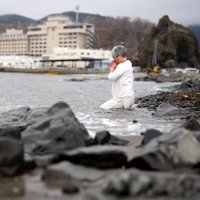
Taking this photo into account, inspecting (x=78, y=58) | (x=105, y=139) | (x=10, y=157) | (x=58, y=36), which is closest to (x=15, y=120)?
(x=105, y=139)

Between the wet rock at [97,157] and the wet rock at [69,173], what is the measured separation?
0.12 meters

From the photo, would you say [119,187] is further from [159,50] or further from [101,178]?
[159,50]

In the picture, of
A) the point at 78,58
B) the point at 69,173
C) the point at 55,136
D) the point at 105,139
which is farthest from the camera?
the point at 78,58

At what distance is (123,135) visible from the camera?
7.05m

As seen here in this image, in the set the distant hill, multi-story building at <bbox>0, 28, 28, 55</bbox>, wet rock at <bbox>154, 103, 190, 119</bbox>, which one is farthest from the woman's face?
multi-story building at <bbox>0, 28, 28, 55</bbox>

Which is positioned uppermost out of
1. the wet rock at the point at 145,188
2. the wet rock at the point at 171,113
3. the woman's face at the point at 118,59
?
the woman's face at the point at 118,59

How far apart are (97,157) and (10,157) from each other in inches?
38.2

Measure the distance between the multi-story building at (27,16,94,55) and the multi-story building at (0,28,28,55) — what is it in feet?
11.6

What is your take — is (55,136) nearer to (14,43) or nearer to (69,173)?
(69,173)

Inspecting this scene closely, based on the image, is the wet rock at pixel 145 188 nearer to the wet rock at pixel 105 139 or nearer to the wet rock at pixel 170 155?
the wet rock at pixel 170 155

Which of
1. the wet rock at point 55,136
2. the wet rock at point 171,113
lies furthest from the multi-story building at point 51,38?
the wet rock at point 55,136

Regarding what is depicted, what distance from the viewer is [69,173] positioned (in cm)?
404

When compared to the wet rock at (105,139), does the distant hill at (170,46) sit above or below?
above

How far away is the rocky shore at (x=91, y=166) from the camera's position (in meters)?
3.50
